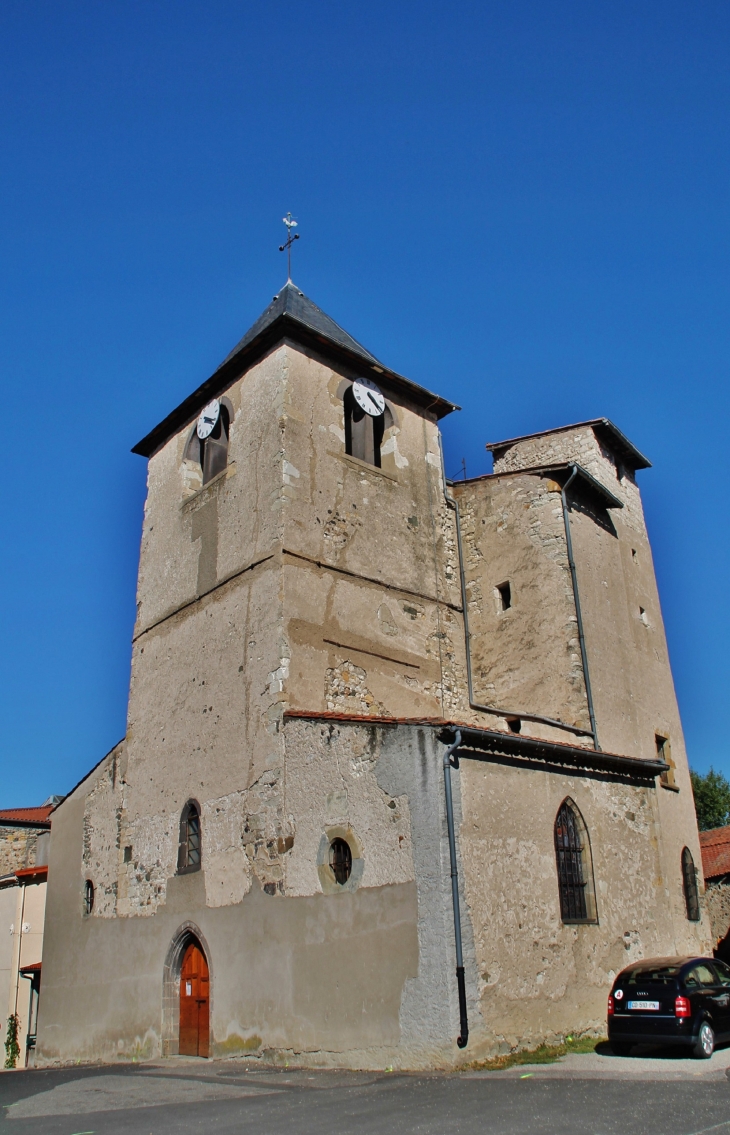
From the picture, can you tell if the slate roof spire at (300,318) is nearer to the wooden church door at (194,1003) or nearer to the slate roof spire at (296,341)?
the slate roof spire at (296,341)

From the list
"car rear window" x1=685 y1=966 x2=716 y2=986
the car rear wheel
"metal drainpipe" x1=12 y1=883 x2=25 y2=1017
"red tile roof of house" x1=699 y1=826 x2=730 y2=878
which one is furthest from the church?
"red tile roof of house" x1=699 y1=826 x2=730 y2=878

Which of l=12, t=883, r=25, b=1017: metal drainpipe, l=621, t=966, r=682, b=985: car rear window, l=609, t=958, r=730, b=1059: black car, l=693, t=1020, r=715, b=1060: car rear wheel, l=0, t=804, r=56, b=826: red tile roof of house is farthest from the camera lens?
l=0, t=804, r=56, b=826: red tile roof of house

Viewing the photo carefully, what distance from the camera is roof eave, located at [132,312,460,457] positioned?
1564 cm

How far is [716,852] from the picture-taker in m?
22.8

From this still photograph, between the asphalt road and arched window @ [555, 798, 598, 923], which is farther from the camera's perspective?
arched window @ [555, 798, 598, 923]

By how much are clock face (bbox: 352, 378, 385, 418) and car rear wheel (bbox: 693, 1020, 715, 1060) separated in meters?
11.1

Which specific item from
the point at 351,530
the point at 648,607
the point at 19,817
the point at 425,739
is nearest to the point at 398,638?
the point at 351,530

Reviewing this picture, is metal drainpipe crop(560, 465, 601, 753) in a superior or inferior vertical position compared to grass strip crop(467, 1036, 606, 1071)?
superior

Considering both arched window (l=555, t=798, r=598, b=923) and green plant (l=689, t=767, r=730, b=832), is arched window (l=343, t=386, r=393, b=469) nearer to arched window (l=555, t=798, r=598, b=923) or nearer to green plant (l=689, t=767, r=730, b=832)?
arched window (l=555, t=798, r=598, b=923)

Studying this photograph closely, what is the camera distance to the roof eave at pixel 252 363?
1564cm

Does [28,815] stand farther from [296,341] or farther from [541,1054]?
[541,1054]

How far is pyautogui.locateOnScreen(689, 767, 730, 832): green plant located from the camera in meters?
40.2

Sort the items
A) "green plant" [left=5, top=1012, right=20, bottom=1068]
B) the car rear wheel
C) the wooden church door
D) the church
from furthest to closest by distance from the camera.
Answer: "green plant" [left=5, top=1012, right=20, bottom=1068] → the wooden church door → the church → the car rear wheel

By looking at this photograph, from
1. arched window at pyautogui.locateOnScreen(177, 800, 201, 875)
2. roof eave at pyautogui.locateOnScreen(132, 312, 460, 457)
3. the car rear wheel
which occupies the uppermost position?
roof eave at pyautogui.locateOnScreen(132, 312, 460, 457)
